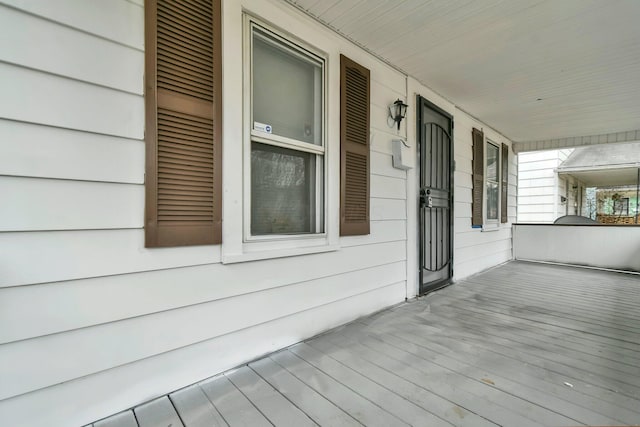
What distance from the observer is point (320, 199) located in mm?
2320

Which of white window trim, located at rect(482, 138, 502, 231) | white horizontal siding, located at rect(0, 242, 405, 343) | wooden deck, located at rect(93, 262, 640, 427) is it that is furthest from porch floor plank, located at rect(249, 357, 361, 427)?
white window trim, located at rect(482, 138, 502, 231)

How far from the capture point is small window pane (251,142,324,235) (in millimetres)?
1954

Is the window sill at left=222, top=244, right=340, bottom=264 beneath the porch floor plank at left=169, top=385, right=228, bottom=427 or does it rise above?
above

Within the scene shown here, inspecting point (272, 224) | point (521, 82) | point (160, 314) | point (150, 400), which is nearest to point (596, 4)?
point (521, 82)

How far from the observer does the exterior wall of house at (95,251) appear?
1163 millimetres

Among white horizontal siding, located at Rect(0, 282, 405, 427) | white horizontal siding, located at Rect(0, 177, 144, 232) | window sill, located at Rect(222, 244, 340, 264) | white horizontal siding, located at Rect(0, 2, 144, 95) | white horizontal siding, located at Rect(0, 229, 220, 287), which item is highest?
white horizontal siding, located at Rect(0, 2, 144, 95)

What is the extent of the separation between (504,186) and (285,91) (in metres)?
5.22

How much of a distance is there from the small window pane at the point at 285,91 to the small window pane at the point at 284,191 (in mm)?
162

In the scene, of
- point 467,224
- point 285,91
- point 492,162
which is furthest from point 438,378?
point 492,162

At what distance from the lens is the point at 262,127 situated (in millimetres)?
1933

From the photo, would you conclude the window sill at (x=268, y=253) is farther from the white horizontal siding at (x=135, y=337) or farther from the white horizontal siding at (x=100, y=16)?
the white horizontal siding at (x=100, y=16)

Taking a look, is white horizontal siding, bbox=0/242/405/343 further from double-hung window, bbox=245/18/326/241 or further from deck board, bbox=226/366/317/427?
deck board, bbox=226/366/317/427

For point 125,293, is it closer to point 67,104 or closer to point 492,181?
point 67,104

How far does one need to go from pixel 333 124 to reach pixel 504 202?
15.7 feet
